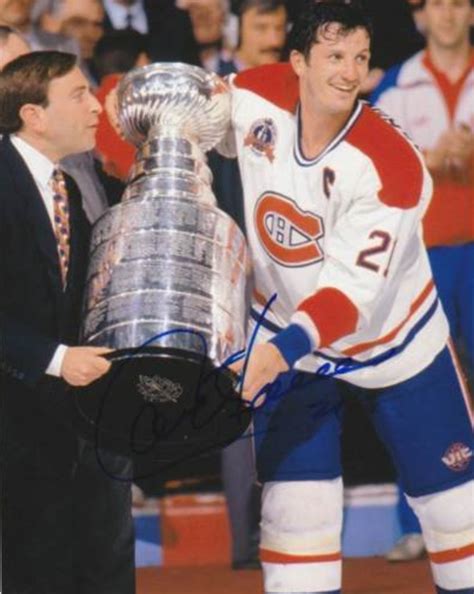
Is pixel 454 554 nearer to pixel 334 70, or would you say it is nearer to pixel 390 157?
pixel 390 157

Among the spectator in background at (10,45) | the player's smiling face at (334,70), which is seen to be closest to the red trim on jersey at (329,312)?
the player's smiling face at (334,70)

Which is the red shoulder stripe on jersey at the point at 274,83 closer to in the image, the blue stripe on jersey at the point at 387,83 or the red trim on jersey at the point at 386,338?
the blue stripe on jersey at the point at 387,83

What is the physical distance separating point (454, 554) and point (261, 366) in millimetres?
334

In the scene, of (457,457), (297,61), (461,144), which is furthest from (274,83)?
(457,457)

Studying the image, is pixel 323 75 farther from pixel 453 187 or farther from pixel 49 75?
pixel 49 75

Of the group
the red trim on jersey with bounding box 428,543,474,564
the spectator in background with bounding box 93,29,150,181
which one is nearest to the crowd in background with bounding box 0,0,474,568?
the spectator in background with bounding box 93,29,150,181

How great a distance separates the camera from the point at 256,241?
1.66 metres

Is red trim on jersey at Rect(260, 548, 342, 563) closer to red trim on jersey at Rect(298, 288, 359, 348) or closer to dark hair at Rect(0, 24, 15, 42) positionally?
red trim on jersey at Rect(298, 288, 359, 348)

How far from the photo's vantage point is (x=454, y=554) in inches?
65.7

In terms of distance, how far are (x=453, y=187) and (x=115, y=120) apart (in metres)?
0.42

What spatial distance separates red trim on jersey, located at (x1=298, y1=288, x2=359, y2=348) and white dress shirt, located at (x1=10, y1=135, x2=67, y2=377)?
310 mm

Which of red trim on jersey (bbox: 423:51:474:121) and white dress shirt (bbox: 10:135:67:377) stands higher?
red trim on jersey (bbox: 423:51:474:121)

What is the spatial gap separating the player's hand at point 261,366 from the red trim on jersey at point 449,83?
38cm

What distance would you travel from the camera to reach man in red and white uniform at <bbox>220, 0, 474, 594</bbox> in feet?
5.34
